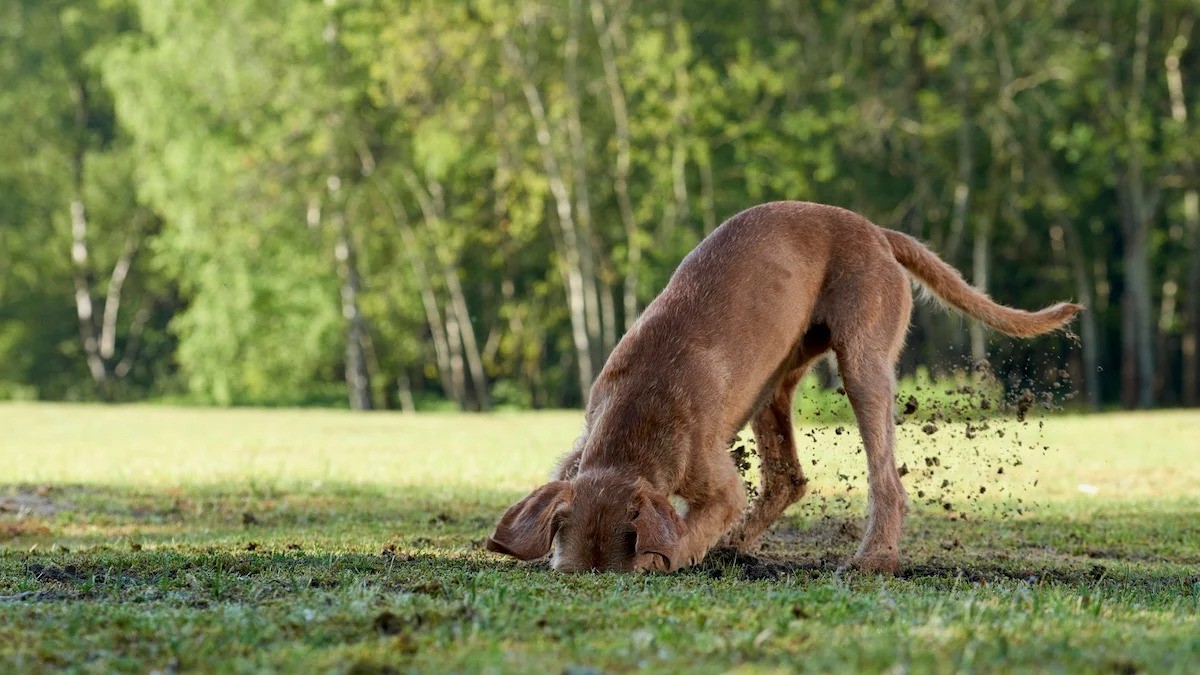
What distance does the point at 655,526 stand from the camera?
640 centimetres

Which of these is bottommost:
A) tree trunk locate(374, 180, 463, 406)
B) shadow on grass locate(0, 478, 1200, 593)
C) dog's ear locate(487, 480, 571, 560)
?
shadow on grass locate(0, 478, 1200, 593)

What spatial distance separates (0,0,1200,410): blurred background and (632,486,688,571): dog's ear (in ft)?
83.9

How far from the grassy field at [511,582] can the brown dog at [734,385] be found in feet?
0.92

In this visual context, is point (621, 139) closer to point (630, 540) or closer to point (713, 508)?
point (713, 508)

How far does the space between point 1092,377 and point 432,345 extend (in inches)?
948

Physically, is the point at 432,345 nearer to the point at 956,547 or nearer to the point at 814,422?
the point at 814,422

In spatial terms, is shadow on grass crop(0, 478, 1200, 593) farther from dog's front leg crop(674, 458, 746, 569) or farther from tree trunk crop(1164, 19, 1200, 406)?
tree trunk crop(1164, 19, 1200, 406)

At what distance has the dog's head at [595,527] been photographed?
252 inches

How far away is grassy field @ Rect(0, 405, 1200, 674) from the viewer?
426 cm

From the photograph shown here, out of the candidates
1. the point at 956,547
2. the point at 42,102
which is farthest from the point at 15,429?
the point at 42,102

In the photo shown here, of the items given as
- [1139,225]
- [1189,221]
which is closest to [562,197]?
[1139,225]

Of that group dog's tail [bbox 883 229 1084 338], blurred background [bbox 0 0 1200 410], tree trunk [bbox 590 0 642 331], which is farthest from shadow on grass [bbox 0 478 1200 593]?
tree trunk [bbox 590 0 642 331]

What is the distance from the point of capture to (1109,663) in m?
4.06

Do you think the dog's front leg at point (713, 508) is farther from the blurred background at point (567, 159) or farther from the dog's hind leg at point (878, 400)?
the blurred background at point (567, 159)
